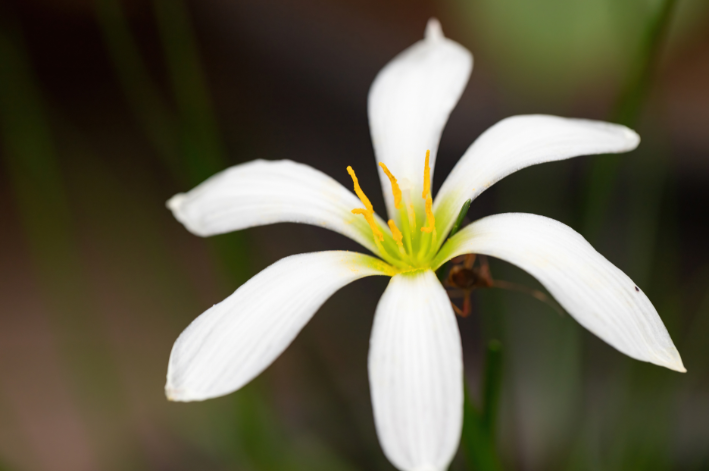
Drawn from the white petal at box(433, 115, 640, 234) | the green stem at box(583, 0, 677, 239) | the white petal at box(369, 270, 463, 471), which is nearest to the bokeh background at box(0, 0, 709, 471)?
the green stem at box(583, 0, 677, 239)

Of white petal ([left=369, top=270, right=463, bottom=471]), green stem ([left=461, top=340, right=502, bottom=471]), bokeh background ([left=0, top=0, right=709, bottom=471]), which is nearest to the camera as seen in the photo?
white petal ([left=369, top=270, right=463, bottom=471])

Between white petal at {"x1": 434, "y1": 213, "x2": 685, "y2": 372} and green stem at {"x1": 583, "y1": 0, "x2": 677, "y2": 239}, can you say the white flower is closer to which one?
white petal at {"x1": 434, "y1": 213, "x2": 685, "y2": 372}

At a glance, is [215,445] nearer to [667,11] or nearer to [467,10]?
[667,11]

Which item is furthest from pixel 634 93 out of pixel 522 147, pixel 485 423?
pixel 485 423

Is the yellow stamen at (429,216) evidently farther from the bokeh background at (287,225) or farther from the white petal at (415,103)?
the bokeh background at (287,225)

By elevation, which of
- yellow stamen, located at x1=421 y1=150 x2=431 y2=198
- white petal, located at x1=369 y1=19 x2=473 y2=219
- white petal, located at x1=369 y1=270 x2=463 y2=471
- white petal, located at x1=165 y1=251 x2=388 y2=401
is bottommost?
white petal, located at x1=369 y1=270 x2=463 y2=471

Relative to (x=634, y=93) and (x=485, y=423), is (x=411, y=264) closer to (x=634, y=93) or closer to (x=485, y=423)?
(x=485, y=423)
